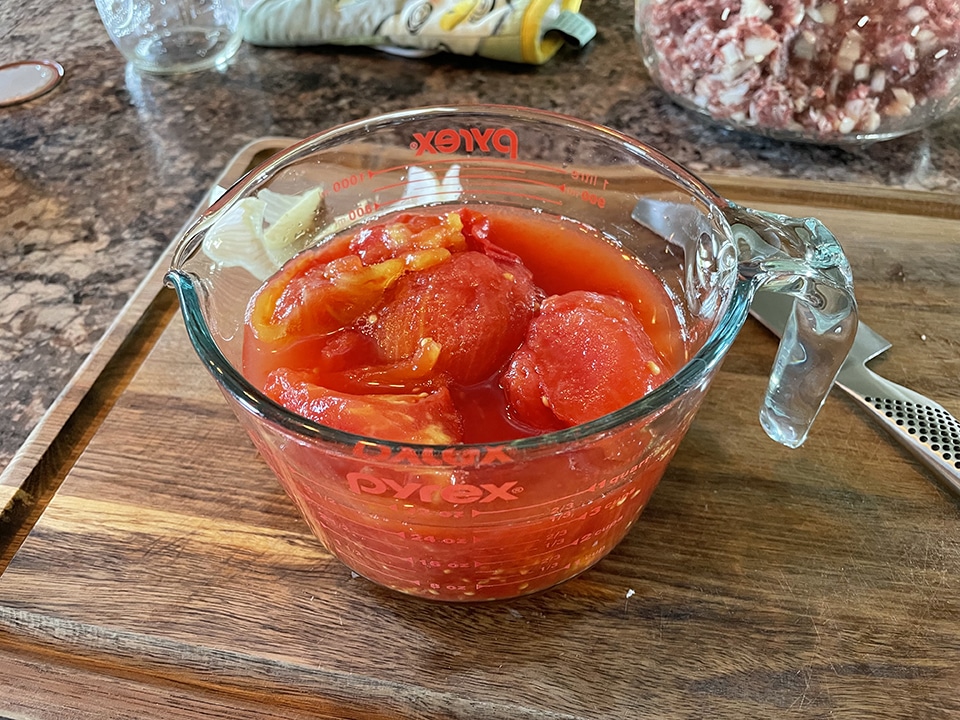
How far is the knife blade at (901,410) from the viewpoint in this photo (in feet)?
3.52

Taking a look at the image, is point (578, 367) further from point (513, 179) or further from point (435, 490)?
point (513, 179)

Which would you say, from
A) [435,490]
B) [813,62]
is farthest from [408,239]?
[813,62]

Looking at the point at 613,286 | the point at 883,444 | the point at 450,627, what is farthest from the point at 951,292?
the point at 450,627

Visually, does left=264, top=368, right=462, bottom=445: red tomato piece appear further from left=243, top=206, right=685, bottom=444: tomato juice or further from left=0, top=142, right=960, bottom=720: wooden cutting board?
left=0, top=142, right=960, bottom=720: wooden cutting board

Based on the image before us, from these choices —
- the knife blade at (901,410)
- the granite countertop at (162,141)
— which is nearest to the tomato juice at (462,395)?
the knife blade at (901,410)

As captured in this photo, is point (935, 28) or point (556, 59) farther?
point (556, 59)

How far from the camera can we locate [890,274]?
1346mm

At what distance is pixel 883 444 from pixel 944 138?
3.35 ft

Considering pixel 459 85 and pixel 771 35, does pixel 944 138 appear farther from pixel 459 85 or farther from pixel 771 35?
pixel 459 85

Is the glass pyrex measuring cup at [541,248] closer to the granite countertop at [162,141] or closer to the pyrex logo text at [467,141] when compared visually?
the pyrex logo text at [467,141]

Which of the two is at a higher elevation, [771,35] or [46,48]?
[771,35]

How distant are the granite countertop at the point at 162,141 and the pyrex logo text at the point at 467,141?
63cm

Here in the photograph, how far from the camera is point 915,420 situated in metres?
1.12

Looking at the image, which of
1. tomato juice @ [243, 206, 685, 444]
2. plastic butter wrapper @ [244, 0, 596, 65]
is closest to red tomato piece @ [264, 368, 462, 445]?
tomato juice @ [243, 206, 685, 444]
